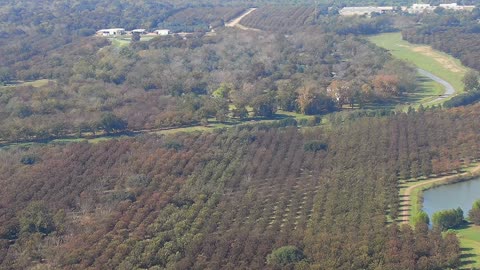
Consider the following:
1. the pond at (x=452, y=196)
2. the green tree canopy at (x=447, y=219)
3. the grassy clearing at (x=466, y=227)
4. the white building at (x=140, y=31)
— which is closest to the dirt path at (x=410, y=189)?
the grassy clearing at (x=466, y=227)

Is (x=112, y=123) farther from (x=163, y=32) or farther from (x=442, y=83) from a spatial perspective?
(x=163, y=32)

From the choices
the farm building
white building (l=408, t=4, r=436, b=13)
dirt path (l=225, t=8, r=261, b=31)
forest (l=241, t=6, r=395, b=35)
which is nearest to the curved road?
forest (l=241, t=6, r=395, b=35)

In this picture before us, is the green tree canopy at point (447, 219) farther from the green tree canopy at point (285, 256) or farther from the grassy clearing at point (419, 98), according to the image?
the grassy clearing at point (419, 98)

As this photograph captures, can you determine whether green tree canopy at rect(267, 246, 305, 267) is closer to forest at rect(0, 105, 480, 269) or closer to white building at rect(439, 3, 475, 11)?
forest at rect(0, 105, 480, 269)

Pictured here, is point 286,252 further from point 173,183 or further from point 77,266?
point 173,183

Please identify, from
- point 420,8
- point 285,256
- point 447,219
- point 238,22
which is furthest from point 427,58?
point 285,256
